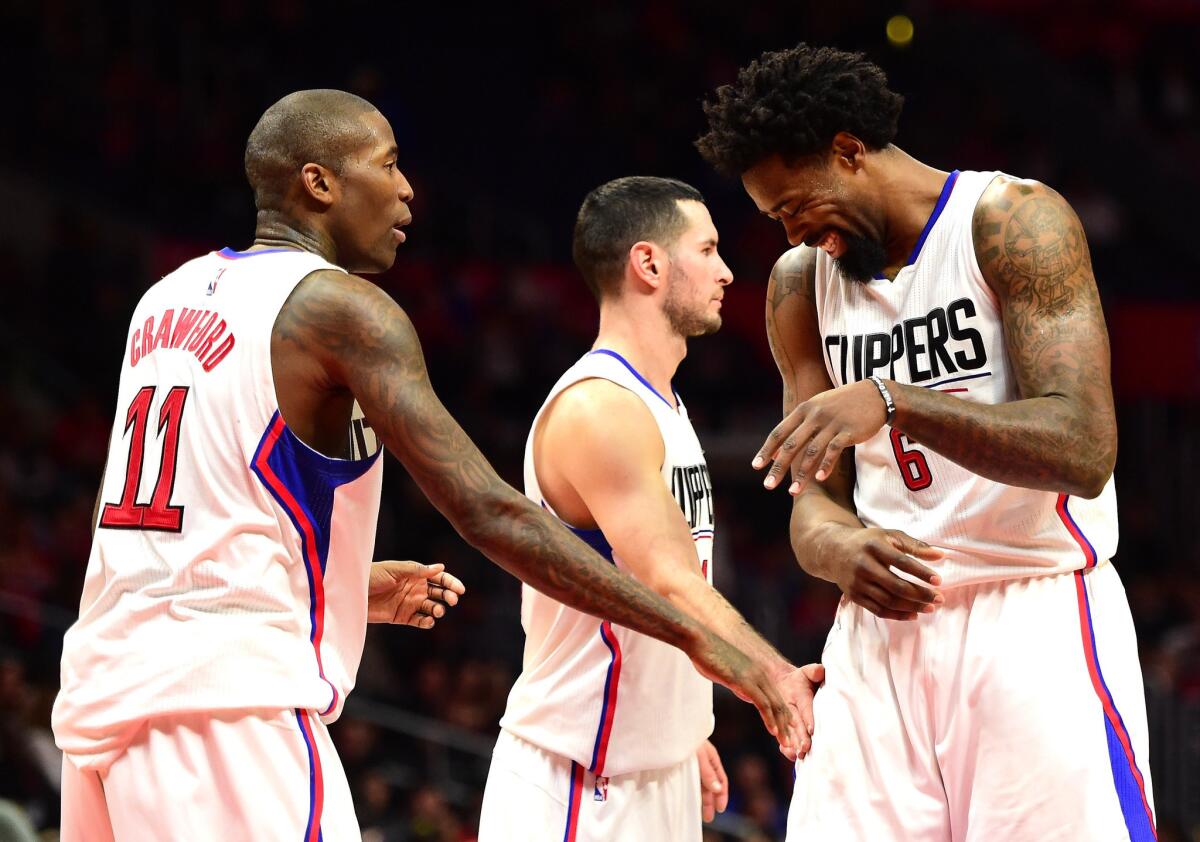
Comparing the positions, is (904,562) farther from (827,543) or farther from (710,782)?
(710,782)

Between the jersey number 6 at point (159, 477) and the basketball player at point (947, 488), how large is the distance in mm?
1283

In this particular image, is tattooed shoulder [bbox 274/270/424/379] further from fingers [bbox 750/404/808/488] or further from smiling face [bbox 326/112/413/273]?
fingers [bbox 750/404/808/488]

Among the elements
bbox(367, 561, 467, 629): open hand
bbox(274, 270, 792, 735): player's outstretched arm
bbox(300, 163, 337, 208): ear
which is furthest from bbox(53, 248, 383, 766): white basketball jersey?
bbox(367, 561, 467, 629): open hand

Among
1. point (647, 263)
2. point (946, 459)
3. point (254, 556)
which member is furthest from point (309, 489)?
point (647, 263)

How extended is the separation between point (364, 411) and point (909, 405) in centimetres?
117

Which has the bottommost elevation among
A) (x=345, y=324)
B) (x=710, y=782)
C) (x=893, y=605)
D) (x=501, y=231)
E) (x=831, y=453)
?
(x=710, y=782)

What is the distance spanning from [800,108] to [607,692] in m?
1.69

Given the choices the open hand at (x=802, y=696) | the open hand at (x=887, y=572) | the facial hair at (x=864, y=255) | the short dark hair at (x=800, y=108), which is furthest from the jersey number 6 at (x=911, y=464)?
the short dark hair at (x=800, y=108)

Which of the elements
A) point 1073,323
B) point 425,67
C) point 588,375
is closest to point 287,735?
point 588,375

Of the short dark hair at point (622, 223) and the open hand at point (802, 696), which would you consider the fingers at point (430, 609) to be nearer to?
the open hand at point (802, 696)

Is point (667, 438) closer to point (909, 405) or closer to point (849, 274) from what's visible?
point (849, 274)

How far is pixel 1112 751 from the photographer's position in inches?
139

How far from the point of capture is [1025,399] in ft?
11.4

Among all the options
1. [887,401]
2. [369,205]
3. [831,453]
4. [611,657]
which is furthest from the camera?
[611,657]
